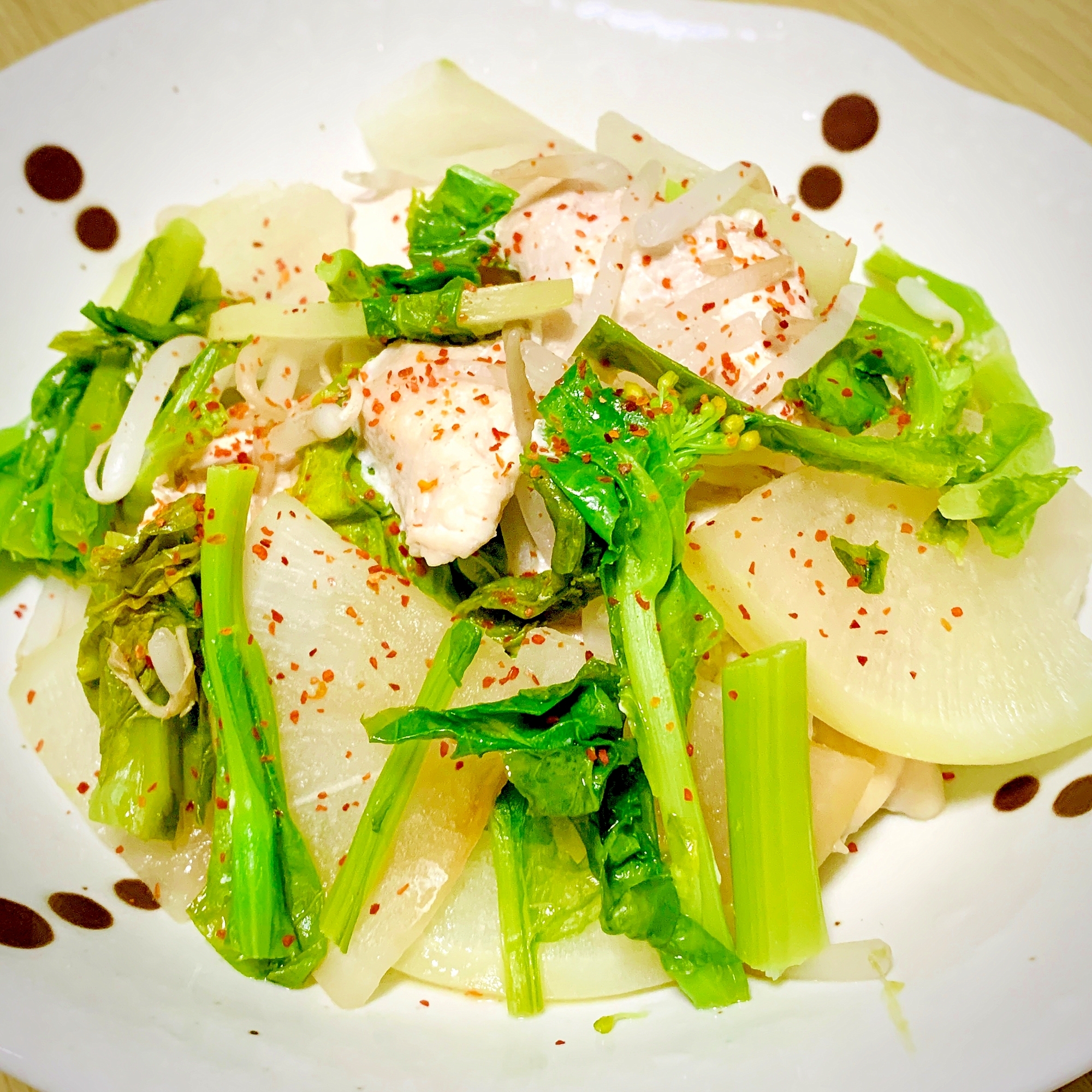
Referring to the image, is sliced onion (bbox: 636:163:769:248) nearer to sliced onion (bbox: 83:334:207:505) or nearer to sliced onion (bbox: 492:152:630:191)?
sliced onion (bbox: 492:152:630:191)

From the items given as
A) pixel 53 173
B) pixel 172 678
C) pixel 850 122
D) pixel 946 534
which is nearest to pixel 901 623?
pixel 946 534

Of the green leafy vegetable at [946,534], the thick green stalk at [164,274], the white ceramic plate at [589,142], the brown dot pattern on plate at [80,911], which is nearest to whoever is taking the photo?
the white ceramic plate at [589,142]

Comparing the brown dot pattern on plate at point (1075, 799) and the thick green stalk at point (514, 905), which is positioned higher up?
the thick green stalk at point (514, 905)

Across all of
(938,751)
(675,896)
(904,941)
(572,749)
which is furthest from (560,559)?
(904,941)

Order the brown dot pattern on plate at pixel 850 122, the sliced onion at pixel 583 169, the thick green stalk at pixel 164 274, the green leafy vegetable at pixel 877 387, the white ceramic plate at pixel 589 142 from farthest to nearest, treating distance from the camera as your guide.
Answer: the brown dot pattern on plate at pixel 850 122 → the thick green stalk at pixel 164 274 → the sliced onion at pixel 583 169 → the green leafy vegetable at pixel 877 387 → the white ceramic plate at pixel 589 142

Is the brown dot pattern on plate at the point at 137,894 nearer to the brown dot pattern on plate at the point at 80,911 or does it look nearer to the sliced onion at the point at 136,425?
the brown dot pattern on plate at the point at 80,911

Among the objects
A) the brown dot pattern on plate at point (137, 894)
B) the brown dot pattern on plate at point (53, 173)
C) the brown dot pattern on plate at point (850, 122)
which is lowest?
the brown dot pattern on plate at point (137, 894)

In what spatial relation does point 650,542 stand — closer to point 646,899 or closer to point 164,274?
point 646,899

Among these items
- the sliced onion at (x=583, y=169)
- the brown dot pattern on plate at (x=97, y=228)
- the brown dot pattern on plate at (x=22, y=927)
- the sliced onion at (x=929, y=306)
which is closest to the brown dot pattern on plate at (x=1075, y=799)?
the sliced onion at (x=929, y=306)
